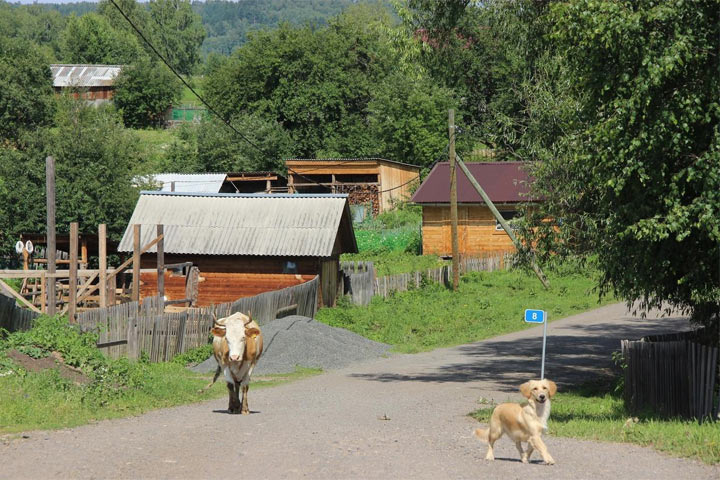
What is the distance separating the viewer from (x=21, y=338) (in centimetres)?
1862

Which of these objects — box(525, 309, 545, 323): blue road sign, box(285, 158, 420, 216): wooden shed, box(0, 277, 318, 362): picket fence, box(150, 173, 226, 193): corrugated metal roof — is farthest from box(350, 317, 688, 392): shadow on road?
box(150, 173, 226, 193): corrugated metal roof

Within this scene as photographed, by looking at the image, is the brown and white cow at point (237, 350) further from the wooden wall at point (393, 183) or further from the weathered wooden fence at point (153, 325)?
the wooden wall at point (393, 183)

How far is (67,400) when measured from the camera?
53.9ft

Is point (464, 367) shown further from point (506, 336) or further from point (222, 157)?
point (222, 157)

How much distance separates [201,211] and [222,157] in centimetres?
3736

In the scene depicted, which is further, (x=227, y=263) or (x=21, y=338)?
(x=227, y=263)

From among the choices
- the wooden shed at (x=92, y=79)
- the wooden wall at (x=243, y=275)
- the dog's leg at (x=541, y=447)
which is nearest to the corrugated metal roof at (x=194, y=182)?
the wooden wall at (x=243, y=275)

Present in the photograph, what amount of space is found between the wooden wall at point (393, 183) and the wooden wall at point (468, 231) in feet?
38.8

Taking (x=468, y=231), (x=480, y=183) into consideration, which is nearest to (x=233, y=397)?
(x=468, y=231)

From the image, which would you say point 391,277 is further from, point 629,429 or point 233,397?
point 629,429

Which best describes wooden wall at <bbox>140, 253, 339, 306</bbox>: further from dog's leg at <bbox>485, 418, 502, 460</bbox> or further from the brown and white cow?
dog's leg at <bbox>485, 418, 502, 460</bbox>

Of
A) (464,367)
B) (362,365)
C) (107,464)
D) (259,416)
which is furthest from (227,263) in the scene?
(107,464)

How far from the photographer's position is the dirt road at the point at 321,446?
1079 centimetres

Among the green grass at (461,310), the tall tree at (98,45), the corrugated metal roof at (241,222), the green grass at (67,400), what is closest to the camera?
the green grass at (67,400)
